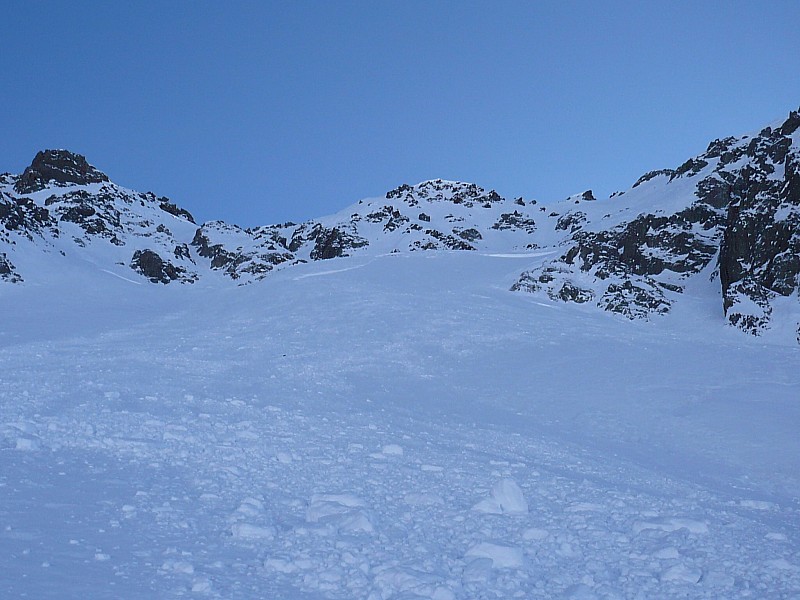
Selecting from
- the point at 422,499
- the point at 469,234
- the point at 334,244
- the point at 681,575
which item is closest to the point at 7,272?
the point at 422,499

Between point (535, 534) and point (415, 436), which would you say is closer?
point (535, 534)

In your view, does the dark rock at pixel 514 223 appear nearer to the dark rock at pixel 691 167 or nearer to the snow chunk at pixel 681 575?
the dark rock at pixel 691 167

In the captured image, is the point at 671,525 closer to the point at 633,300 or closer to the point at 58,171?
the point at 633,300

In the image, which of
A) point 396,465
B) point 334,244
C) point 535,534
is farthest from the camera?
point 334,244

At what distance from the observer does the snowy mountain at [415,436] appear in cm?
523

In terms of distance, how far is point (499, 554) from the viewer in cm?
557

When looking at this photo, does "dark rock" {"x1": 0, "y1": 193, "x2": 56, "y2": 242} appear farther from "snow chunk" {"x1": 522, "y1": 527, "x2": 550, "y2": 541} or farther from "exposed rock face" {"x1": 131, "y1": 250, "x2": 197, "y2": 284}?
"snow chunk" {"x1": 522, "y1": 527, "x2": 550, "y2": 541}

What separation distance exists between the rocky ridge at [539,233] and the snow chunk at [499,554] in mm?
21152

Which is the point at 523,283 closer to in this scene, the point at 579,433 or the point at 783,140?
the point at 783,140

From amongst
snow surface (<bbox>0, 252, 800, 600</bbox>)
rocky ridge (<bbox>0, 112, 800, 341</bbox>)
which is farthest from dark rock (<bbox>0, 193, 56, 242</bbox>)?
snow surface (<bbox>0, 252, 800, 600</bbox>)

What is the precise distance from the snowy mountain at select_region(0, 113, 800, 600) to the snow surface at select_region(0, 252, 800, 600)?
40 mm

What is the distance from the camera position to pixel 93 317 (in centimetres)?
2358

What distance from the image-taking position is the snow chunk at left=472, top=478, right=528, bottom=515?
676 centimetres

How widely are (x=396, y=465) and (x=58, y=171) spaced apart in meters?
92.3
